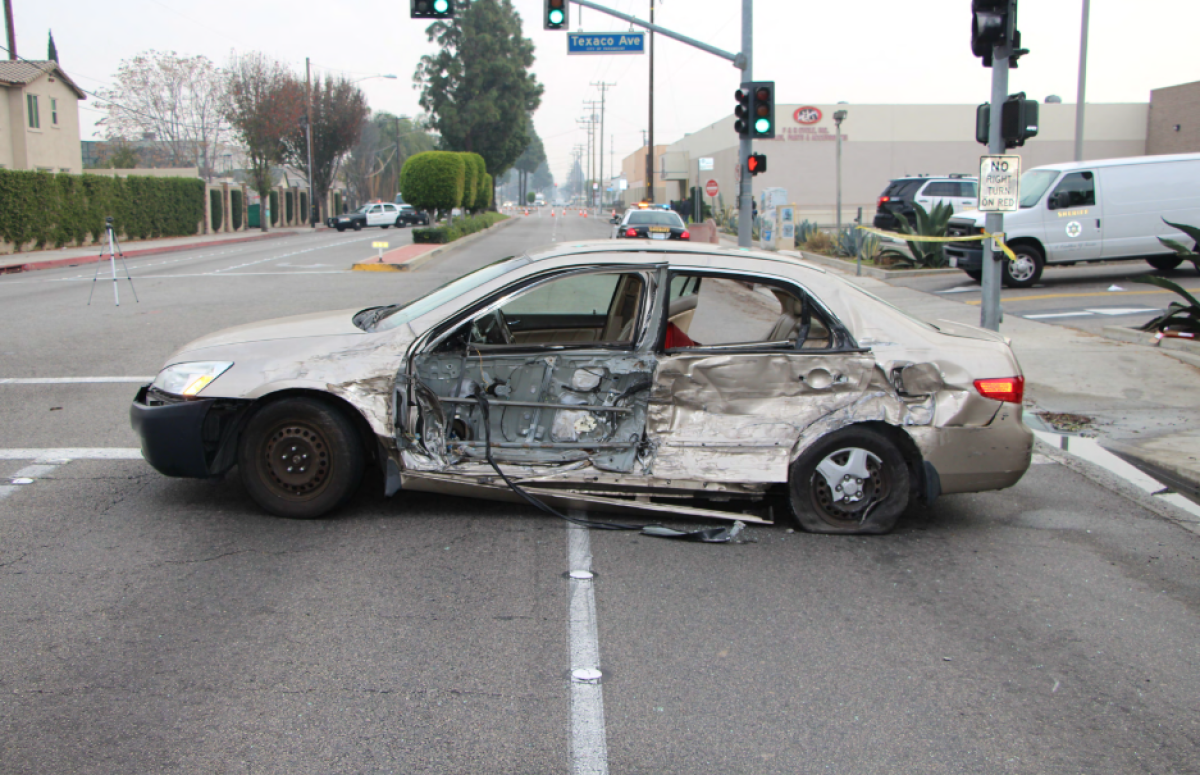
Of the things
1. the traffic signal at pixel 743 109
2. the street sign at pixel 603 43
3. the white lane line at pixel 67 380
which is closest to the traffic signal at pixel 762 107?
the traffic signal at pixel 743 109

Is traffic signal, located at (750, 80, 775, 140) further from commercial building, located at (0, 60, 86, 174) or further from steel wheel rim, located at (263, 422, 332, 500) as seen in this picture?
commercial building, located at (0, 60, 86, 174)

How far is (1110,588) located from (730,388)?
7.03ft

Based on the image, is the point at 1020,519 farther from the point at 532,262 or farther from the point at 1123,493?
the point at 532,262

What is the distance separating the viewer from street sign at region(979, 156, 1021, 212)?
33.8 feet

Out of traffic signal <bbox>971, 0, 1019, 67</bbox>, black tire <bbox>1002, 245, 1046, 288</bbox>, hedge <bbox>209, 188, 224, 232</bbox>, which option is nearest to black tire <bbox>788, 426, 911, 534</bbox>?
traffic signal <bbox>971, 0, 1019, 67</bbox>

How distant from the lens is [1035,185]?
18.7 meters

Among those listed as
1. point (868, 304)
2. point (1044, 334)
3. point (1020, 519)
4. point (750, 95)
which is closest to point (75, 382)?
point (868, 304)

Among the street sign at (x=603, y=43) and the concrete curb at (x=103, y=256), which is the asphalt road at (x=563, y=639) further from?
the street sign at (x=603, y=43)

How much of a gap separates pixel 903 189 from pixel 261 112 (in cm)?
4308

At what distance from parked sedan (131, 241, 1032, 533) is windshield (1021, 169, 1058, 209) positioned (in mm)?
14385

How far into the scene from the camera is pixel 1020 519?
242 inches

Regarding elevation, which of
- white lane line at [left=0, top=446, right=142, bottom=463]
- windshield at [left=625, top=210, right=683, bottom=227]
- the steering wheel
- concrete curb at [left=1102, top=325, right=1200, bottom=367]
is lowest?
white lane line at [left=0, top=446, right=142, bottom=463]

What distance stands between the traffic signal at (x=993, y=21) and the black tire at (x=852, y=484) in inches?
254

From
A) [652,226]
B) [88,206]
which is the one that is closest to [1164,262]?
[652,226]
